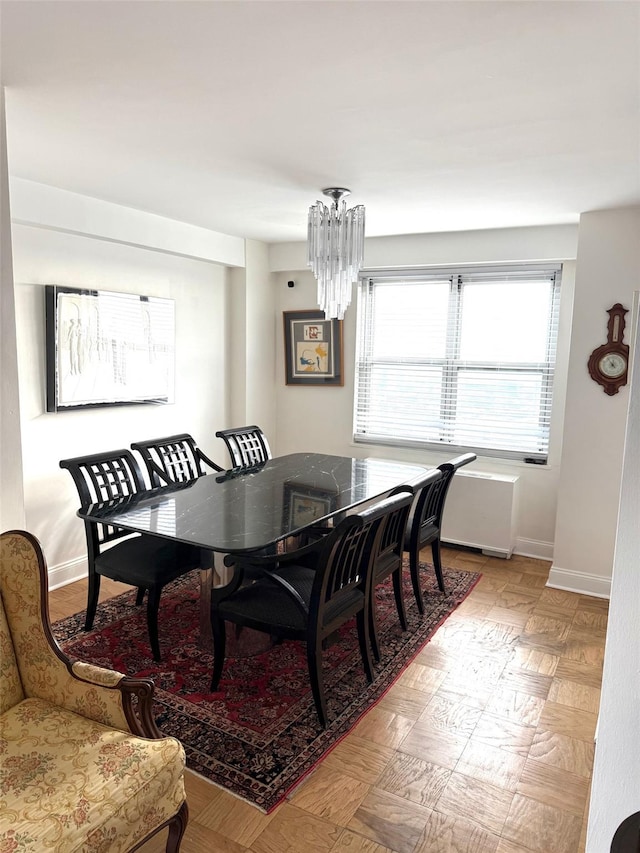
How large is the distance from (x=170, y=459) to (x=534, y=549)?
9.05 feet

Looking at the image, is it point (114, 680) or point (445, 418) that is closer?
point (114, 680)

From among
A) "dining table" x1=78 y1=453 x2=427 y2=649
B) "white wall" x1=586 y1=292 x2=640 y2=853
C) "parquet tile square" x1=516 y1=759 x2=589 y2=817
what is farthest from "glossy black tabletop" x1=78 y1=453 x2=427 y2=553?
"white wall" x1=586 y1=292 x2=640 y2=853

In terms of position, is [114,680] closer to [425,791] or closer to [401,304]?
[425,791]

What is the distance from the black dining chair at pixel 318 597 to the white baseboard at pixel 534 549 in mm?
2218

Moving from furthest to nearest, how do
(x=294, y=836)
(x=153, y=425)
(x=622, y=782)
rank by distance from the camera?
(x=153, y=425), (x=294, y=836), (x=622, y=782)

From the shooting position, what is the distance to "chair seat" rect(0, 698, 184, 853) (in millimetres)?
1359

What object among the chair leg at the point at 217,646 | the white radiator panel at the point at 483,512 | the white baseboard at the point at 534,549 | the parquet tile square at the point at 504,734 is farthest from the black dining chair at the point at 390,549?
the white baseboard at the point at 534,549

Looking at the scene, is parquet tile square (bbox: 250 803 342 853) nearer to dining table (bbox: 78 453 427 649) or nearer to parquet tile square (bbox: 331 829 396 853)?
parquet tile square (bbox: 331 829 396 853)

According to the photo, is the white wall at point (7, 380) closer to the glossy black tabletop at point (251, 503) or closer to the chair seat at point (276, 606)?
the glossy black tabletop at point (251, 503)

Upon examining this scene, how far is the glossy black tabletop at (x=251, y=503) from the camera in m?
2.51

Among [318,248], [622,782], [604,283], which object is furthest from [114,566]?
[604,283]

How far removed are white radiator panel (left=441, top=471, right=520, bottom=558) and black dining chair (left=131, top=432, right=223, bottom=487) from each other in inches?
77.3

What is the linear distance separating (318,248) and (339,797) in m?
2.45

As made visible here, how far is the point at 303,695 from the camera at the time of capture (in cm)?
259
